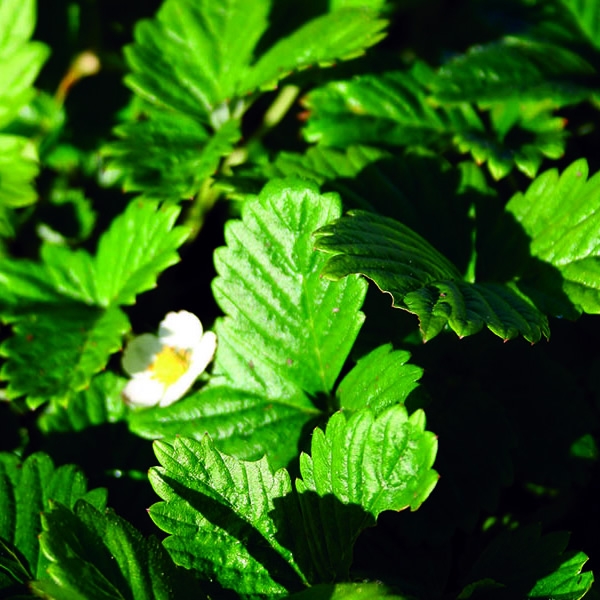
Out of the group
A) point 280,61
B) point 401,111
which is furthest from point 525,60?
point 280,61

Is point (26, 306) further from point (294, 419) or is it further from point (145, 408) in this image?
point (294, 419)

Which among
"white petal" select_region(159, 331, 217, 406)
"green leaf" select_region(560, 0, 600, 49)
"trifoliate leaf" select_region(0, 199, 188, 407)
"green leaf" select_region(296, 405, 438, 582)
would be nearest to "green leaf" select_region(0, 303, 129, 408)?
"trifoliate leaf" select_region(0, 199, 188, 407)

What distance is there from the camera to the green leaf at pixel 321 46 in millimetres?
1724

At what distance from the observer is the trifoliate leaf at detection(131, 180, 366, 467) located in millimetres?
1373

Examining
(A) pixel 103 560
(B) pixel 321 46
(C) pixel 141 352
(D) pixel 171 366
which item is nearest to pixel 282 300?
(D) pixel 171 366

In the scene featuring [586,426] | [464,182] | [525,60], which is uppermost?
[525,60]

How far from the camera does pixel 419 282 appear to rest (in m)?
1.23

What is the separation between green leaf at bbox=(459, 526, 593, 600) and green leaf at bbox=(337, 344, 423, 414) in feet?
0.91

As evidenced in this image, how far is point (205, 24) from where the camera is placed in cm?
193

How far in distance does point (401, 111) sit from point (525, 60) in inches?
11.9

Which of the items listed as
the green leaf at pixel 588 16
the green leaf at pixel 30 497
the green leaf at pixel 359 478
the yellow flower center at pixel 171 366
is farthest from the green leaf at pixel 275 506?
the green leaf at pixel 588 16

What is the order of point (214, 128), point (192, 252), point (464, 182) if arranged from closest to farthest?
point (464, 182), point (214, 128), point (192, 252)

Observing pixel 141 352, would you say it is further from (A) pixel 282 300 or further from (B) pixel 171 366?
(A) pixel 282 300

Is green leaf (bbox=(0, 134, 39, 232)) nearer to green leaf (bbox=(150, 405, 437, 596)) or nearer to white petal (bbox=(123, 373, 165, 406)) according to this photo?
white petal (bbox=(123, 373, 165, 406))
